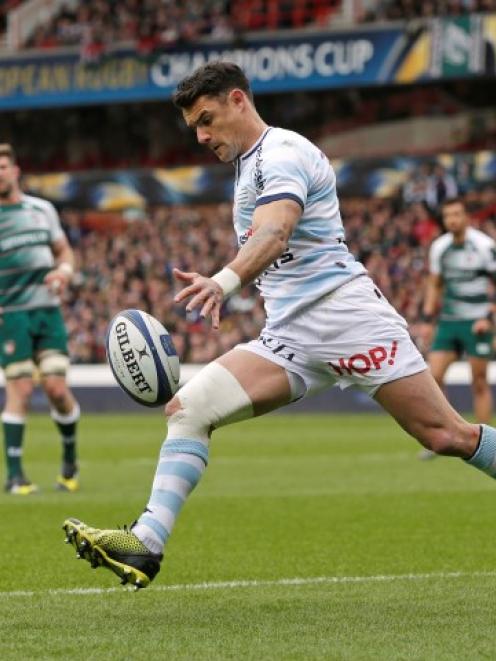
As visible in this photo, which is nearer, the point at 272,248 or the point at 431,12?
the point at 272,248

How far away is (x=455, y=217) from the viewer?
51.8 ft

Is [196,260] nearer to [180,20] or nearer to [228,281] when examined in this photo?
[180,20]

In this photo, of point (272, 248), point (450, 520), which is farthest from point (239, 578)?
point (450, 520)

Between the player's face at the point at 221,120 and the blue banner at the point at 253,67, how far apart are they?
26818 millimetres

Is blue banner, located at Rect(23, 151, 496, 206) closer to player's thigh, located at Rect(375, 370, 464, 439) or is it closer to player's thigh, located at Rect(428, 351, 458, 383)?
player's thigh, located at Rect(428, 351, 458, 383)

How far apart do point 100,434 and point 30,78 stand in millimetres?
19680

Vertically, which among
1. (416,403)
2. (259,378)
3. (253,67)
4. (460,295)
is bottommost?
(460,295)

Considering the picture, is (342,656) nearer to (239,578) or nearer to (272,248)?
(272,248)

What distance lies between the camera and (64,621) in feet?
21.2

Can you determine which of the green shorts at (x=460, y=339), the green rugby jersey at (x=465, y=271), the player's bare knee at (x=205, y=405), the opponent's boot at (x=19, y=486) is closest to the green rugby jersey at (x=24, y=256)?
the opponent's boot at (x=19, y=486)

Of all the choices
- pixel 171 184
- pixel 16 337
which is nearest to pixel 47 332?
pixel 16 337

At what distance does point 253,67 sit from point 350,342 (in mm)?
29873

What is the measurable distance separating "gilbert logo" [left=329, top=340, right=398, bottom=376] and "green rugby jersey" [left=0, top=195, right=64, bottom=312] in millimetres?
6138

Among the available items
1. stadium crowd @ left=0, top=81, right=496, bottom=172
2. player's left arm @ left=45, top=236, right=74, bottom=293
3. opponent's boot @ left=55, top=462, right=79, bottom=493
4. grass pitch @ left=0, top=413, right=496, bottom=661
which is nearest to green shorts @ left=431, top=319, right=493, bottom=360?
grass pitch @ left=0, top=413, right=496, bottom=661
